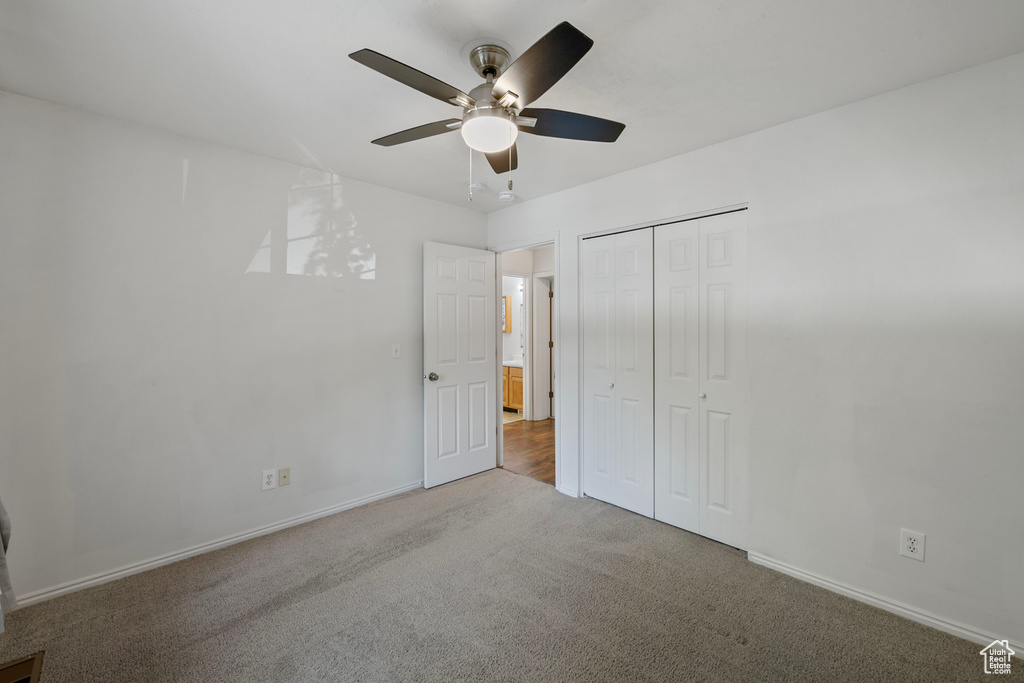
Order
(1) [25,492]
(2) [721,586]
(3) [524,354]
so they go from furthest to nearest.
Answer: (3) [524,354]
(2) [721,586]
(1) [25,492]

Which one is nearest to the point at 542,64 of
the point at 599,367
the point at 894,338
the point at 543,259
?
the point at 894,338

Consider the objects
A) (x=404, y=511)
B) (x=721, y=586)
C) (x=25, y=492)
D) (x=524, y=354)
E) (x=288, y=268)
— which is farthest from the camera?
(x=524, y=354)

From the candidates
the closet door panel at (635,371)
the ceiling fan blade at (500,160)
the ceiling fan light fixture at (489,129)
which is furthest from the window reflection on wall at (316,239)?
the closet door panel at (635,371)

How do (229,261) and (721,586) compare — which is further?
(229,261)

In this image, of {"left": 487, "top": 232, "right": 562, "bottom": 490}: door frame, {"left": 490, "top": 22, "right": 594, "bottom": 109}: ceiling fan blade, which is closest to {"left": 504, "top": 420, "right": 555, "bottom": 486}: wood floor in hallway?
{"left": 487, "top": 232, "right": 562, "bottom": 490}: door frame

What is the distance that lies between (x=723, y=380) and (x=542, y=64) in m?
2.06

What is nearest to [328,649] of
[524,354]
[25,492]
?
[25,492]

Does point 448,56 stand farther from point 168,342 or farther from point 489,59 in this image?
point 168,342

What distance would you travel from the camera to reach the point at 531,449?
4.61m

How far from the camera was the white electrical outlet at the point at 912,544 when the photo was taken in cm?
192

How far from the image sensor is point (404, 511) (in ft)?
10.1

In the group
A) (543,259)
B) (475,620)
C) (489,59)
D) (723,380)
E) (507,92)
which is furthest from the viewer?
(543,259)

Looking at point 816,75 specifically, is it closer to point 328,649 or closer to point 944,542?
point 944,542

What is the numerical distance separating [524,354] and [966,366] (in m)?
4.50
